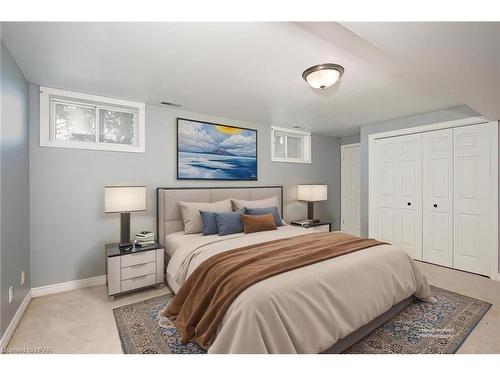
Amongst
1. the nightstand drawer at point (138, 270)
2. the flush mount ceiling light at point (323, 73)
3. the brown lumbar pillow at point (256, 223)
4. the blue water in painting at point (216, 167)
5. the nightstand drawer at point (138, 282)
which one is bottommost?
the nightstand drawer at point (138, 282)

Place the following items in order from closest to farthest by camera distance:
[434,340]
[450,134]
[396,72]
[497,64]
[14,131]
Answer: [497,64]
[434,340]
[14,131]
[396,72]
[450,134]

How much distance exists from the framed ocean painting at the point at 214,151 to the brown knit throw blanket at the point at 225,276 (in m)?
1.80

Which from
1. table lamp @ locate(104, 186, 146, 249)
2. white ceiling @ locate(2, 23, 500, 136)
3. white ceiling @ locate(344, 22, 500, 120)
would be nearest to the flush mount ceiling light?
white ceiling @ locate(2, 23, 500, 136)

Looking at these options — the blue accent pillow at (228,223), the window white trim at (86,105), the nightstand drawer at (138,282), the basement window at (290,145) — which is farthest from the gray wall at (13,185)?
the basement window at (290,145)

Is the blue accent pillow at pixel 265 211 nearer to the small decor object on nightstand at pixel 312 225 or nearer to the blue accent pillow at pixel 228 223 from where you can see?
the blue accent pillow at pixel 228 223

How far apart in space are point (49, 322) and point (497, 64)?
157 inches

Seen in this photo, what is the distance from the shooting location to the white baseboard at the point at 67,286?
8.80 feet

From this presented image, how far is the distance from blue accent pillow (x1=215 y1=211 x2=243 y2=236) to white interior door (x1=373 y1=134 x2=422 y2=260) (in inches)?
112

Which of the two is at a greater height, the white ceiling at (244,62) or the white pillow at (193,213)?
the white ceiling at (244,62)

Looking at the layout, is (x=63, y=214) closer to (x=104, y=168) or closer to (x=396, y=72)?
(x=104, y=168)

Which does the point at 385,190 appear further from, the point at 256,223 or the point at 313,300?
the point at 313,300

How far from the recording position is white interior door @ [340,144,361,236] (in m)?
5.44

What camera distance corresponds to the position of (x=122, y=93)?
2.93 metres
